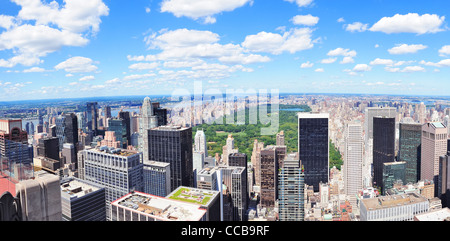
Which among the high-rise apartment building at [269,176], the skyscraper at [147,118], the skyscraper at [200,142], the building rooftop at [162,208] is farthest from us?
the skyscraper at [147,118]

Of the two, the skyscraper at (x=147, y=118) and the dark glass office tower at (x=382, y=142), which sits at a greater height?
the skyscraper at (x=147, y=118)

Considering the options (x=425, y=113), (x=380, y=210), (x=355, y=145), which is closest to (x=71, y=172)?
(x=380, y=210)

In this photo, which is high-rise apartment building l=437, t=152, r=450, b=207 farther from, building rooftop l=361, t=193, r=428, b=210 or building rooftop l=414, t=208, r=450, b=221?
building rooftop l=414, t=208, r=450, b=221

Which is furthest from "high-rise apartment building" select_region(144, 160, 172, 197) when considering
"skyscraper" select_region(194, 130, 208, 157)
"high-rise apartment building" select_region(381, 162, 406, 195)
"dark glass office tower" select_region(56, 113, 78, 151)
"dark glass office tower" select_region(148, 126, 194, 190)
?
"high-rise apartment building" select_region(381, 162, 406, 195)

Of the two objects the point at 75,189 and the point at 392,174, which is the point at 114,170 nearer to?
the point at 75,189

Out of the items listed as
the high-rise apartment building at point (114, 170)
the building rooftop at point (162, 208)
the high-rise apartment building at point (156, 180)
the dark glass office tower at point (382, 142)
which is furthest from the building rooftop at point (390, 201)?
the dark glass office tower at point (382, 142)

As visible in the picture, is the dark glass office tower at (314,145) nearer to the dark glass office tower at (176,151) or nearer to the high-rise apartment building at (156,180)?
the dark glass office tower at (176,151)

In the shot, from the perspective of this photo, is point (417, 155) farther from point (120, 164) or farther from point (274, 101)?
point (120, 164)
